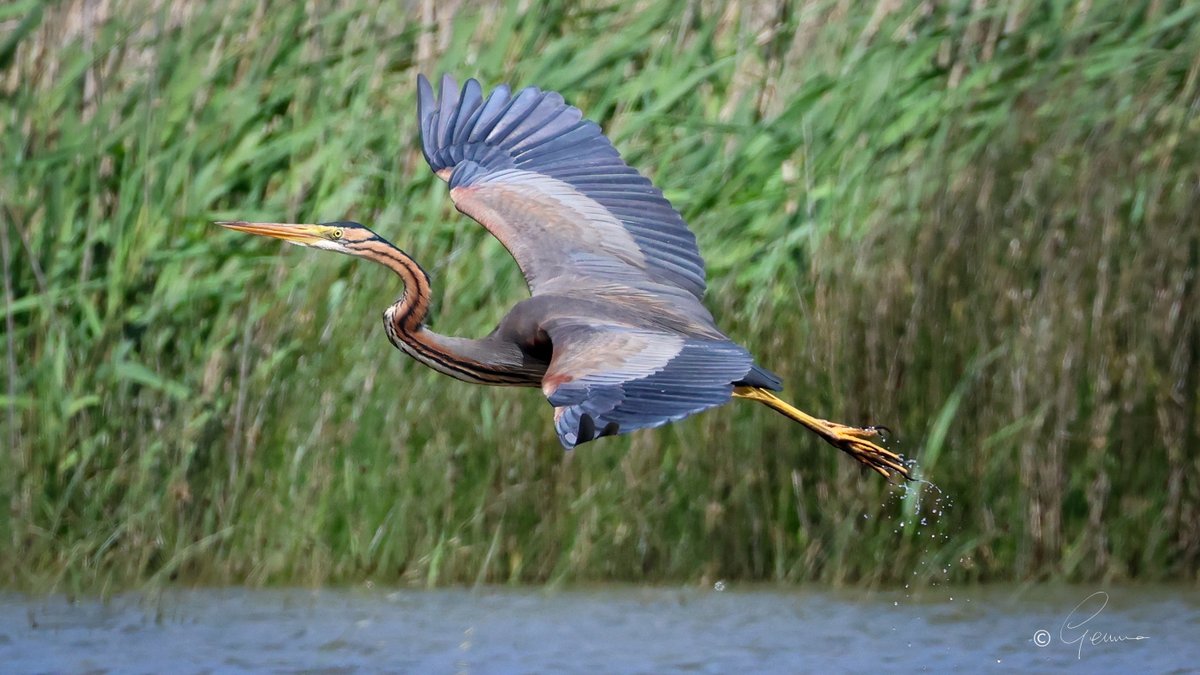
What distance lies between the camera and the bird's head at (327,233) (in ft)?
17.8

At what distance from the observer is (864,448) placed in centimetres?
564

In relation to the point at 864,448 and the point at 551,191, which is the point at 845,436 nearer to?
the point at 864,448

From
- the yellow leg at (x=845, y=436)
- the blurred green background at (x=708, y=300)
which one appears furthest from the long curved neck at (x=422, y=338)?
the blurred green background at (x=708, y=300)

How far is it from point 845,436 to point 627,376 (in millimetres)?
1306

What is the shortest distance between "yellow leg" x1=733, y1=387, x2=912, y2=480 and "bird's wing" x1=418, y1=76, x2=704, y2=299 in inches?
13.0

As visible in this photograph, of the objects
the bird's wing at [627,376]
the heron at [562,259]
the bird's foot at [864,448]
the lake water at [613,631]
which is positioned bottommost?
the lake water at [613,631]

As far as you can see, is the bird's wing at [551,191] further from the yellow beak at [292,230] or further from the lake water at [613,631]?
the lake water at [613,631]

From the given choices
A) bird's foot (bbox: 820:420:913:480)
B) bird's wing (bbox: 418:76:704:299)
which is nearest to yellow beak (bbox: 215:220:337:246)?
bird's wing (bbox: 418:76:704:299)

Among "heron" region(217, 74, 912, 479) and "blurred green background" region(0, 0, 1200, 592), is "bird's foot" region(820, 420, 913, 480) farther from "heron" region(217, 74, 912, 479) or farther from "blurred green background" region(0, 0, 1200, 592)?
"blurred green background" region(0, 0, 1200, 592)

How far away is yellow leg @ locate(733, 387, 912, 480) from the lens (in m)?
5.53

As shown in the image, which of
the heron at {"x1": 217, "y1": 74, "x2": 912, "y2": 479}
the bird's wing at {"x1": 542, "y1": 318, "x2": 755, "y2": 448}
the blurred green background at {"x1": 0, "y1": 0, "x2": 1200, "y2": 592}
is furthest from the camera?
the blurred green background at {"x1": 0, "y1": 0, "x2": 1200, "y2": 592}

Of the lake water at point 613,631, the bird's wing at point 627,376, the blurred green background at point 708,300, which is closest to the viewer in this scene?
the bird's wing at point 627,376

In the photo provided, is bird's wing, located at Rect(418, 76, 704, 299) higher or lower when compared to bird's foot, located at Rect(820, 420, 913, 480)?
higher

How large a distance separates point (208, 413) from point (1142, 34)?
317cm
